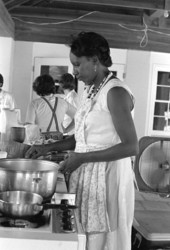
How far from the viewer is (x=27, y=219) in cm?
115

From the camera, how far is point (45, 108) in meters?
3.44

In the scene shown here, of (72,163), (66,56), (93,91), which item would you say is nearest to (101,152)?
(72,163)

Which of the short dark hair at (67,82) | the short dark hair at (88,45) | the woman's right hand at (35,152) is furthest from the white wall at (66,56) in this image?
the short dark hair at (88,45)

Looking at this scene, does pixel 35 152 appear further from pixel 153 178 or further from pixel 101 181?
pixel 153 178

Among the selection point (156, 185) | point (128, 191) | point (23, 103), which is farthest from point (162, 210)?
point (23, 103)

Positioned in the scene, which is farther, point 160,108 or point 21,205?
point 160,108

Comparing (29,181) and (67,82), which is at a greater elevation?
(67,82)

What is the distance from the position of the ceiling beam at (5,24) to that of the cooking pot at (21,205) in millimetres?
3619

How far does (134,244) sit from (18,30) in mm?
4774

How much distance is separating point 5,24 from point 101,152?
401 cm

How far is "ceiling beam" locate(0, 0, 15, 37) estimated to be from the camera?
4605 millimetres

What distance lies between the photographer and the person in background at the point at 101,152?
1.61 metres

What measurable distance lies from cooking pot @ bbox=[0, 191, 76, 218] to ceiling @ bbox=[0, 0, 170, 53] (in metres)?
3.92

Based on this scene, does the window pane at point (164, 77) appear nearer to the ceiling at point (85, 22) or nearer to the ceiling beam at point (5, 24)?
the ceiling at point (85, 22)
